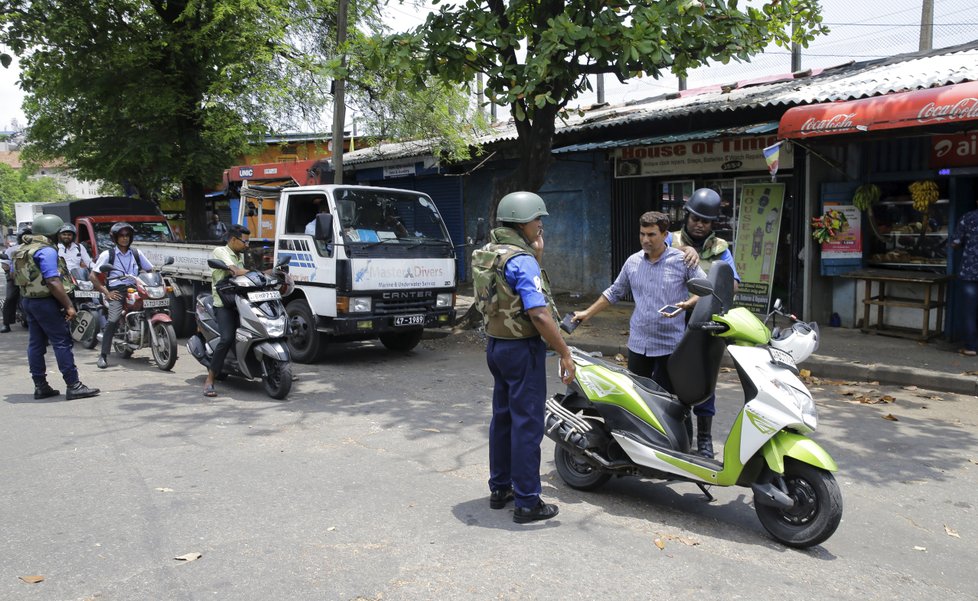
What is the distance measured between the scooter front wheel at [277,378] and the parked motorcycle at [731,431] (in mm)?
3278

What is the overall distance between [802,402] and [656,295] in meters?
1.25

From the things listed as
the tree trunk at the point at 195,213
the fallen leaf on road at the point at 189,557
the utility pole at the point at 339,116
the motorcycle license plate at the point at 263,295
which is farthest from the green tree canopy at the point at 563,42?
the tree trunk at the point at 195,213

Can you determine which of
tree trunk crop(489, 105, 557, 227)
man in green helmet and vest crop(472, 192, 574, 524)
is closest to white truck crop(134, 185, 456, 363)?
tree trunk crop(489, 105, 557, 227)

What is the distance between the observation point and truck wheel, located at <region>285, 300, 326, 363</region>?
336 inches

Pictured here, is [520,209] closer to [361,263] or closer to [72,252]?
[361,263]

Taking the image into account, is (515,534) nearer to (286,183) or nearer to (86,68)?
(286,183)

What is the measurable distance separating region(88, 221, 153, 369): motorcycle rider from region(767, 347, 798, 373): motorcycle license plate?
777 cm

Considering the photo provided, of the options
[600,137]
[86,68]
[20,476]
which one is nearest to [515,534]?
[20,476]

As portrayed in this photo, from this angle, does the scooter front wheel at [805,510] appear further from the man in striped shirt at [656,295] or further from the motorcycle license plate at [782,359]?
the man in striped shirt at [656,295]

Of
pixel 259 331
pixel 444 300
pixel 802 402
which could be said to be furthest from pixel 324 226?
pixel 802 402

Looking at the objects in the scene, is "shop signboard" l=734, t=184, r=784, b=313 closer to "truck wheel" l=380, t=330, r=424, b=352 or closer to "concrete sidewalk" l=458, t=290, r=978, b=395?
"concrete sidewalk" l=458, t=290, r=978, b=395

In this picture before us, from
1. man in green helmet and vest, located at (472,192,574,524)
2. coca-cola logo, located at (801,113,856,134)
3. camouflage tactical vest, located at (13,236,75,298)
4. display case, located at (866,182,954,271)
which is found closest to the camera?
man in green helmet and vest, located at (472,192,574,524)

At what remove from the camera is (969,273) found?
808 centimetres

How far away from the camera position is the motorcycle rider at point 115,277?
889 centimetres
